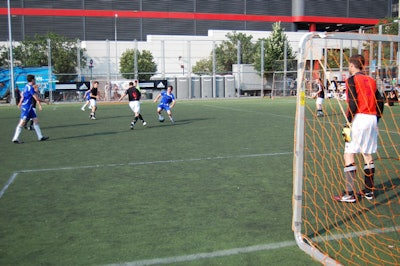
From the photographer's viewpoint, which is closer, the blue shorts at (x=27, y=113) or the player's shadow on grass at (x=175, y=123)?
the blue shorts at (x=27, y=113)

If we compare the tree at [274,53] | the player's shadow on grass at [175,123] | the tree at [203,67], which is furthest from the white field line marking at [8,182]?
the tree at [203,67]

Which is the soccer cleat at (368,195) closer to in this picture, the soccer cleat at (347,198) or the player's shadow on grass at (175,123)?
the soccer cleat at (347,198)

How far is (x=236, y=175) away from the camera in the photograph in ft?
26.2

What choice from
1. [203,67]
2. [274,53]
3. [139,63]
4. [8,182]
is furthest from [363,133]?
[203,67]

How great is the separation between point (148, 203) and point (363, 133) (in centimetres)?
324

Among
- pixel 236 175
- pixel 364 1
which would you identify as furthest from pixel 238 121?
pixel 364 1

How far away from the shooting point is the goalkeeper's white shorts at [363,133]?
19.6 feet

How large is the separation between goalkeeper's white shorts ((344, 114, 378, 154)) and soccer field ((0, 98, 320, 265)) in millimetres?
1291

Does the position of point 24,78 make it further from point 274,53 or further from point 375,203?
point 375,203

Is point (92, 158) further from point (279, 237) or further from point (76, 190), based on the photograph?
point (279, 237)

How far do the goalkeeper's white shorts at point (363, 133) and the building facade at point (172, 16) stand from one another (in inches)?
1914

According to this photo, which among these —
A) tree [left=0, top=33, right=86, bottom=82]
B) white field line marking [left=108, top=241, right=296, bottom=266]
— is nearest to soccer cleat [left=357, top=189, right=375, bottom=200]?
white field line marking [left=108, top=241, right=296, bottom=266]

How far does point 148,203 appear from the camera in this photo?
6281mm

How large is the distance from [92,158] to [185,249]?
593 cm
